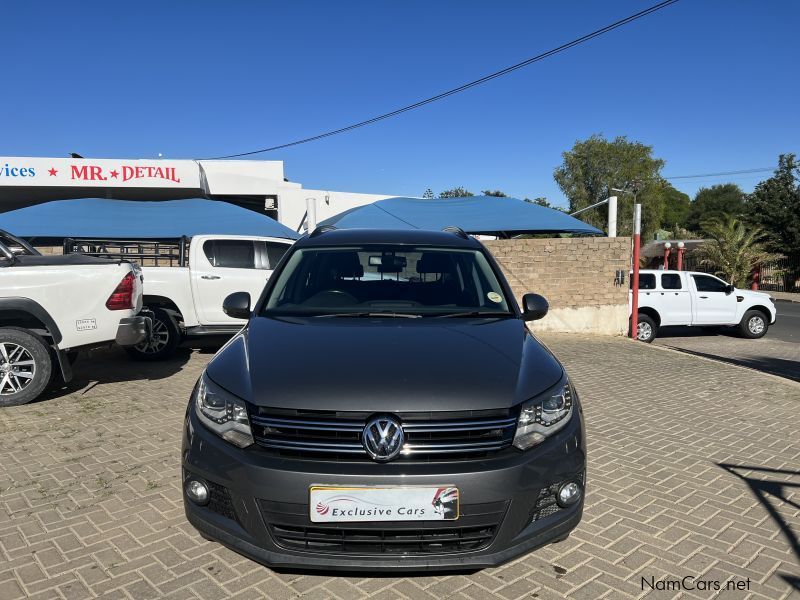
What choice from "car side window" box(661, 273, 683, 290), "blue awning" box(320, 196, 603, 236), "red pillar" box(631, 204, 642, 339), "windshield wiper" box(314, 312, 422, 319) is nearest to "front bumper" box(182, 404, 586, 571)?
"windshield wiper" box(314, 312, 422, 319)

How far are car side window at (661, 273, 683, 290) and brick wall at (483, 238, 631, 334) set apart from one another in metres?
1.03

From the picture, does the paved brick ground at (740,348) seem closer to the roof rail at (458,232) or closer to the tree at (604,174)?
the roof rail at (458,232)

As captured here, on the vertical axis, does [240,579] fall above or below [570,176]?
below

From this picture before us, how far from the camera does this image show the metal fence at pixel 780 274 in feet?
89.7

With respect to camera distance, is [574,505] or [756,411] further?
[756,411]

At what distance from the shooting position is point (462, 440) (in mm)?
2309

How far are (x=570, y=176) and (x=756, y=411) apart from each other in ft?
135

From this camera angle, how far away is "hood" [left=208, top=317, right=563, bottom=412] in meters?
2.34

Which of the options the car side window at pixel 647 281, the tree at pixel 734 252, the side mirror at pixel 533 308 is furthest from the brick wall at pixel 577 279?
the tree at pixel 734 252

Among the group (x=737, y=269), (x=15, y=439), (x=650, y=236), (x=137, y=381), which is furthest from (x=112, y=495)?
(x=650, y=236)

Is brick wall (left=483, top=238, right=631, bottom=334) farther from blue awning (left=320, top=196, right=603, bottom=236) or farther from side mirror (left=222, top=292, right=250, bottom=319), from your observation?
side mirror (left=222, top=292, right=250, bottom=319)

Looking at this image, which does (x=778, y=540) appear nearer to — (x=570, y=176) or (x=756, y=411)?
(x=756, y=411)

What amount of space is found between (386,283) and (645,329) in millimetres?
10355

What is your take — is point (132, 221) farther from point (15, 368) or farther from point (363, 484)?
point (363, 484)
